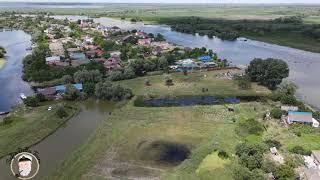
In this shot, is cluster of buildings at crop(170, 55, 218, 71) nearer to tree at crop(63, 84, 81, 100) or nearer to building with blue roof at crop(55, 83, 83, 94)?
building with blue roof at crop(55, 83, 83, 94)

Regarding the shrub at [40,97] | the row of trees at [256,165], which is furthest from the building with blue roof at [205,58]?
the row of trees at [256,165]

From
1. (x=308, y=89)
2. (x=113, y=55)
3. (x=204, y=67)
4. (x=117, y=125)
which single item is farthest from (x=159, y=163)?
(x=113, y=55)

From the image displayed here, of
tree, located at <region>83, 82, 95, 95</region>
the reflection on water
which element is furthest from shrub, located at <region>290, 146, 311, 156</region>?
tree, located at <region>83, 82, 95, 95</region>

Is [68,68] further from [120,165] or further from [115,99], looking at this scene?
[120,165]

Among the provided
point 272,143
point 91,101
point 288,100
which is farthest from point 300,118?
point 91,101

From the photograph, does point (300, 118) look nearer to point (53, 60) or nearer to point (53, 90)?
point (53, 90)
